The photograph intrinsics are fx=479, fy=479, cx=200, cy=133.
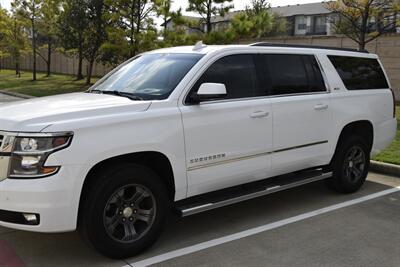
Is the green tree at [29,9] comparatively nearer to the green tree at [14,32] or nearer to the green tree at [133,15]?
the green tree at [14,32]

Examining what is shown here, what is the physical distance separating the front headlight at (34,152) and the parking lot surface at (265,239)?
0.93 meters

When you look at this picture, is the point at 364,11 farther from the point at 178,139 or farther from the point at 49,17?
the point at 49,17

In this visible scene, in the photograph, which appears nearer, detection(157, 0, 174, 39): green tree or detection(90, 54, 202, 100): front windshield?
detection(90, 54, 202, 100): front windshield

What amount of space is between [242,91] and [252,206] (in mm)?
1529

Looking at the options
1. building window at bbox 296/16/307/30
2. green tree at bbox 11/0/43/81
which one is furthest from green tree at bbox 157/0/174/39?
building window at bbox 296/16/307/30

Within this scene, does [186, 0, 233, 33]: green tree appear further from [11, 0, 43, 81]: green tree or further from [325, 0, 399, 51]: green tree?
[11, 0, 43, 81]: green tree

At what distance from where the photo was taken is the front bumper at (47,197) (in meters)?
3.66

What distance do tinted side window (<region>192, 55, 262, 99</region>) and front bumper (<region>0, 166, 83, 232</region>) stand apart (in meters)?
1.69

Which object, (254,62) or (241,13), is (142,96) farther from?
(241,13)

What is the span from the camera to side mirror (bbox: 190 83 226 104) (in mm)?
4379

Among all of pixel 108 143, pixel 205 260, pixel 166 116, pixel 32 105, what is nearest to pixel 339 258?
pixel 205 260

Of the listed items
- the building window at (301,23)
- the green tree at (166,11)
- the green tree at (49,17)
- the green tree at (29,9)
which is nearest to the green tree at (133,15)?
the green tree at (166,11)

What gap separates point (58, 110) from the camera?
4.00 meters

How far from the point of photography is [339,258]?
14.0 ft
